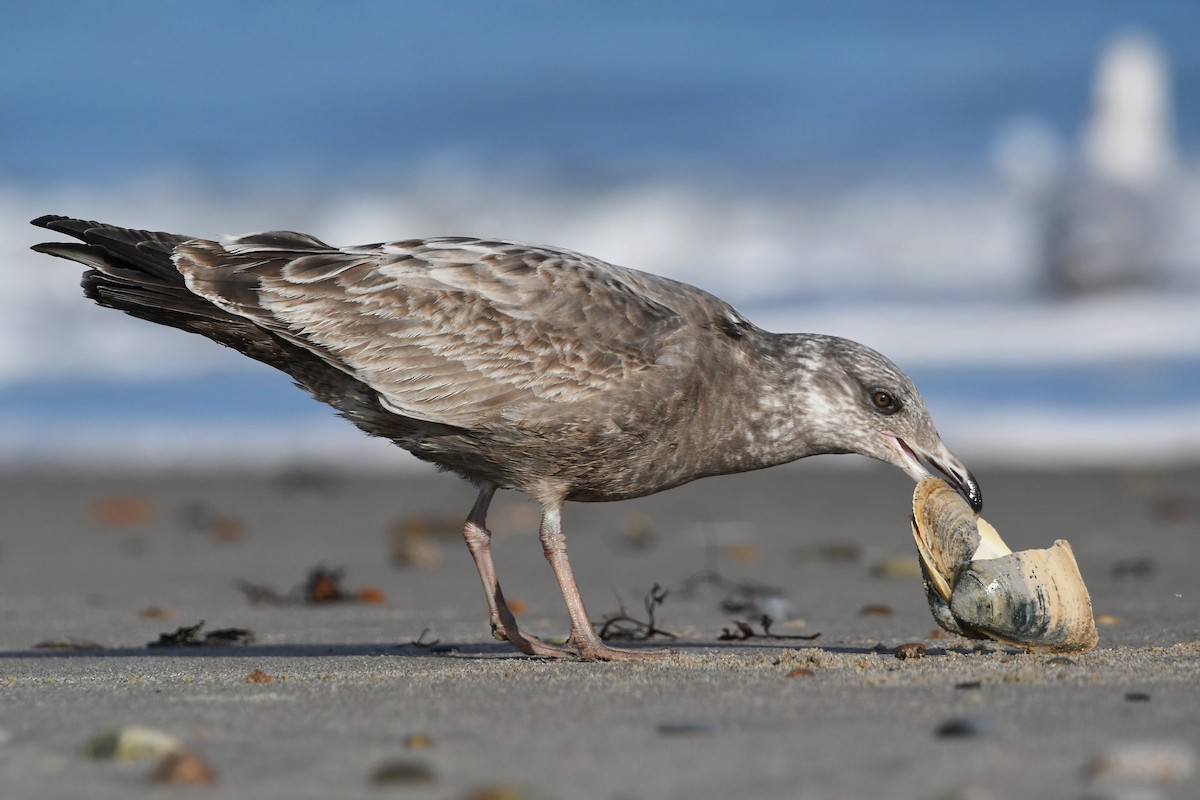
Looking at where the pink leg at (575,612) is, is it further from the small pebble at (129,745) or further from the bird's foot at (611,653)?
the small pebble at (129,745)

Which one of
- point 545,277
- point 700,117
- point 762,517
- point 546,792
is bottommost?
point 546,792

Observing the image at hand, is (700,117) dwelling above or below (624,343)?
above

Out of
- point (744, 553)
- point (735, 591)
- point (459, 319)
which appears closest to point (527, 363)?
point (459, 319)

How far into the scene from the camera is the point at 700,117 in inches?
995

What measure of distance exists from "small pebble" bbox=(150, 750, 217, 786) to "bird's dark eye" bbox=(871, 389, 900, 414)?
3181mm

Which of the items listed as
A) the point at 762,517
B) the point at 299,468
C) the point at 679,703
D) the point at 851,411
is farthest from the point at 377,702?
the point at 299,468

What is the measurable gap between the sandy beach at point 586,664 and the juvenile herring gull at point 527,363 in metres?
0.67

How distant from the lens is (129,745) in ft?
10.8

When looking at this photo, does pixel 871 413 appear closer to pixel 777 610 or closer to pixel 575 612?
pixel 777 610

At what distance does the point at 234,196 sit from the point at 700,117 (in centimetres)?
761

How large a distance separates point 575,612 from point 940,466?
56.1 inches

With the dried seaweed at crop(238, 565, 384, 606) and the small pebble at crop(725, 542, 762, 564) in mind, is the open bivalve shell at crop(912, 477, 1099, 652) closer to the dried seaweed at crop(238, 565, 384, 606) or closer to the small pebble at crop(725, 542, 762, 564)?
the dried seaweed at crop(238, 565, 384, 606)

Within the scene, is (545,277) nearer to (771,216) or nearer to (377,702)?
(377,702)

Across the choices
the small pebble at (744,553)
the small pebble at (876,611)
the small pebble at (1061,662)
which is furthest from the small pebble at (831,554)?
the small pebble at (1061,662)
